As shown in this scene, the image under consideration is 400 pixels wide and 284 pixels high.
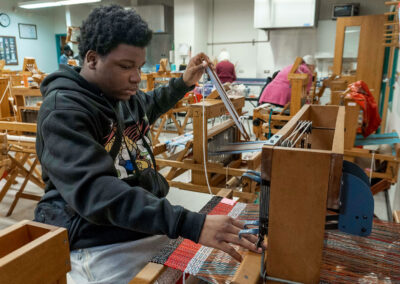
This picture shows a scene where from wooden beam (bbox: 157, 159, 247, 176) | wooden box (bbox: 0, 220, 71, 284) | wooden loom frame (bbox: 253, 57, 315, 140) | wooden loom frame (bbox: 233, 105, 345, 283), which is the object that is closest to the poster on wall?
wooden loom frame (bbox: 253, 57, 315, 140)

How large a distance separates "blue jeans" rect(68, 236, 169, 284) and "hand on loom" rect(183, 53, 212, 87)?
84cm

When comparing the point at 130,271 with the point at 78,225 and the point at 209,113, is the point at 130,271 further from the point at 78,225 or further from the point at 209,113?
the point at 209,113

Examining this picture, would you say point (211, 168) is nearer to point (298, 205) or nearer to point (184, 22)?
point (298, 205)

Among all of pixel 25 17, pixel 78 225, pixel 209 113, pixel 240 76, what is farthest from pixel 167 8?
pixel 78 225

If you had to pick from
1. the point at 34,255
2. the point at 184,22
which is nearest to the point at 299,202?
the point at 34,255

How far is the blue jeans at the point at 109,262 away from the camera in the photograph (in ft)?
2.98

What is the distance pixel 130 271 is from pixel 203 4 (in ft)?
26.8

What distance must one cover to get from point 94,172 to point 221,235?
33 cm

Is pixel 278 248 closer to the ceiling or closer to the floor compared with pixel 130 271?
closer to the ceiling

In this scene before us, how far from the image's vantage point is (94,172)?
75 cm

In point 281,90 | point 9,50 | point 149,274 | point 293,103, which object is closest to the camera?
point 149,274

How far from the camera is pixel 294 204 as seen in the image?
2.27 feet

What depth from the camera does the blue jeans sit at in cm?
91

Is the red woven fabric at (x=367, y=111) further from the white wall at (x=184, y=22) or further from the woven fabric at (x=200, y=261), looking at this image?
the white wall at (x=184, y=22)
